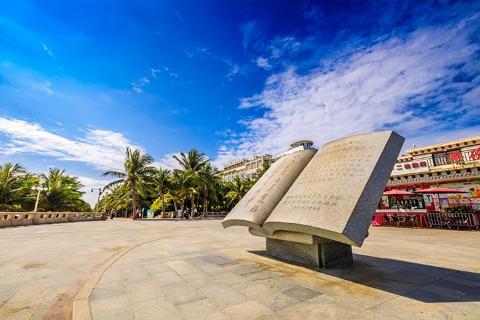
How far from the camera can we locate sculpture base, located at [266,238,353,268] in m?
5.38

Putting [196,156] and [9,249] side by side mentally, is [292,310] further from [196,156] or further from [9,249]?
[196,156]

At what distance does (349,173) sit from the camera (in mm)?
4734

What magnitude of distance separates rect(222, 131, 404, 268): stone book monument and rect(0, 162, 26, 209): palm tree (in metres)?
29.4

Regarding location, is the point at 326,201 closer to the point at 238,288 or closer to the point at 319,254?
the point at 319,254

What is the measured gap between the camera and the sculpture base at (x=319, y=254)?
538cm

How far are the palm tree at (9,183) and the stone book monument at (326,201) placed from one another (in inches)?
1158

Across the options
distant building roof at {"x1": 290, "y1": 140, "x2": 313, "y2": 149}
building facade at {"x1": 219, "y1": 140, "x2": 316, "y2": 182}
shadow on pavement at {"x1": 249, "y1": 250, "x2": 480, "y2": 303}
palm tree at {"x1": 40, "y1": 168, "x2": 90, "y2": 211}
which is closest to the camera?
shadow on pavement at {"x1": 249, "y1": 250, "x2": 480, "y2": 303}

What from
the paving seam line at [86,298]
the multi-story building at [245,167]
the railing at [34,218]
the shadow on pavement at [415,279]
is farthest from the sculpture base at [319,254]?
the multi-story building at [245,167]

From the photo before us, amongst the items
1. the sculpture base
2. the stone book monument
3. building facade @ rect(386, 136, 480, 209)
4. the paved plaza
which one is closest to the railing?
the paved plaza

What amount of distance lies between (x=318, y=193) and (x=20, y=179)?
3562cm

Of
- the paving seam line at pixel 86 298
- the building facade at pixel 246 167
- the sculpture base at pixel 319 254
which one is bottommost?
the paving seam line at pixel 86 298

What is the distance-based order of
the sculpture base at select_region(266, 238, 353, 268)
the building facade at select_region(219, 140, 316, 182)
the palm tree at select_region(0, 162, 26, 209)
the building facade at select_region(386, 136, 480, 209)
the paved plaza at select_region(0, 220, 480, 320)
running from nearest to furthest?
the paved plaza at select_region(0, 220, 480, 320), the sculpture base at select_region(266, 238, 353, 268), the building facade at select_region(386, 136, 480, 209), the palm tree at select_region(0, 162, 26, 209), the building facade at select_region(219, 140, 316, 182)

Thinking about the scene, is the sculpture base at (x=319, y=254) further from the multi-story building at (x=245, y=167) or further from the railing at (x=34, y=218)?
the multi-story building at (x=245, y=167)

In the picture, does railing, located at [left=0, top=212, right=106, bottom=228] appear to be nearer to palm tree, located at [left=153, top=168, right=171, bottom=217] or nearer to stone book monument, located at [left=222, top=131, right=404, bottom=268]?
palm tree, located at [left=153, top=168, right=171, bottom=217]
